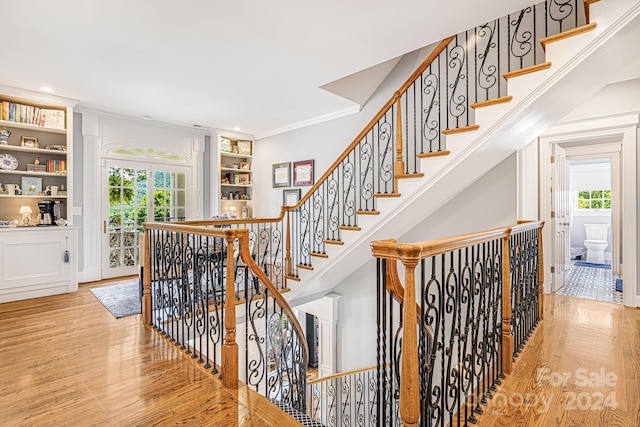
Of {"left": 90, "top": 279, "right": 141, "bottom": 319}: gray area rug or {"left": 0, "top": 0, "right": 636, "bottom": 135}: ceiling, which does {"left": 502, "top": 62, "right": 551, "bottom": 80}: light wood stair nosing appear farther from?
{"left": 90, "top": 279, "right": 141, "bottom": 319}: gray area rug

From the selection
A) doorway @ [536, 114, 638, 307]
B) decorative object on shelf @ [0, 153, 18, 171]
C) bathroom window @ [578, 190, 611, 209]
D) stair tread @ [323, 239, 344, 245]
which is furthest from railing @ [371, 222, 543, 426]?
bathroom window @ [578, 190, 611, 209]

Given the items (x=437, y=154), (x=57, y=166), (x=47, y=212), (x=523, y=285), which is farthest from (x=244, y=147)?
(x=523, y=285)

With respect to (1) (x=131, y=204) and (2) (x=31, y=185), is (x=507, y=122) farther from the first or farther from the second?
(2) (x=31, y=185)

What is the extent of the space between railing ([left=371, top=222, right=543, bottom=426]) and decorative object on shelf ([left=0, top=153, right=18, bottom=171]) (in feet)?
16.7

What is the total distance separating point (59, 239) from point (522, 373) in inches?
210

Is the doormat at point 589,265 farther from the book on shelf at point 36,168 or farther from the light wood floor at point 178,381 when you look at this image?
the book on shelf at point 36,168

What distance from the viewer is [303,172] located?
5.77 meters

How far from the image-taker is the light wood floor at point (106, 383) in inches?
71.1

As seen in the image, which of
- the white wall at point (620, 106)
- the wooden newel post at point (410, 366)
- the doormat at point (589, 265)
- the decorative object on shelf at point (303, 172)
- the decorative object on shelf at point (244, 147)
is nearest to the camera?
the wooden newel post at point (410, 366)

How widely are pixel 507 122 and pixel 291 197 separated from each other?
3.97m

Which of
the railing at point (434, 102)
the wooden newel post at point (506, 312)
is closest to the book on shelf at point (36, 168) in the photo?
the railing at point (434, 102)

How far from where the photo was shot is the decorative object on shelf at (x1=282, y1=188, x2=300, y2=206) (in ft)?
19.2

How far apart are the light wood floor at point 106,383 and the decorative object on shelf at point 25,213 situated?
155 centimetres

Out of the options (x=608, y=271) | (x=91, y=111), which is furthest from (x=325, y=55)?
(x=608, y=271)
